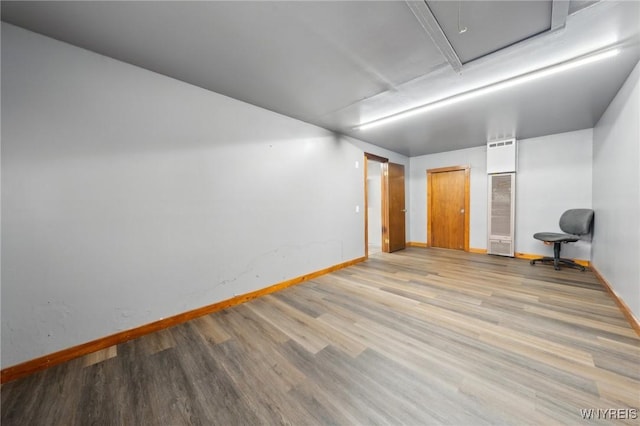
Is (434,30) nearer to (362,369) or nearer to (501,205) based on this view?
(362,369)

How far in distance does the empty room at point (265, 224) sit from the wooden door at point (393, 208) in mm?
1994

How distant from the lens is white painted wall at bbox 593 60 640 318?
6.77 feet

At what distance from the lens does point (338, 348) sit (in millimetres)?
1848

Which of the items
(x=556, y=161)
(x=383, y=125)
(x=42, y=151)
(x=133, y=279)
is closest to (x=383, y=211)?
(x=383, y=125)

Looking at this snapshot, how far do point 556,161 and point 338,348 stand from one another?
536 centimetres

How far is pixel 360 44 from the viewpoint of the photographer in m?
1.84

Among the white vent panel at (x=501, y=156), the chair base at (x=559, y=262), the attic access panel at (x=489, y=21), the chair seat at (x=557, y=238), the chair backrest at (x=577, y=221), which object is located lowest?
the chair base at (x=559, y=262)

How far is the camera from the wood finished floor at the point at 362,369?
129 cm

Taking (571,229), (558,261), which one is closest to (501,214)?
(571,229)

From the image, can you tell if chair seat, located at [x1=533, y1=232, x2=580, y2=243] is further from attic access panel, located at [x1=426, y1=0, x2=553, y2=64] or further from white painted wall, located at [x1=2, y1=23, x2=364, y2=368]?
white painted wall, located at [x1=2, y1=23, x2=364, y2=368]

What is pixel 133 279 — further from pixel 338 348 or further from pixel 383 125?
pixel 383 125

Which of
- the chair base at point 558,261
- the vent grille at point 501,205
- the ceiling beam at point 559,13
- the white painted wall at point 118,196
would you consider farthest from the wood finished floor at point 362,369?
the ceiling beam at point 559,13

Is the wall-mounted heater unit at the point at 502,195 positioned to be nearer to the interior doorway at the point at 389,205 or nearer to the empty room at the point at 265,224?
the empty room at the point at 265,224

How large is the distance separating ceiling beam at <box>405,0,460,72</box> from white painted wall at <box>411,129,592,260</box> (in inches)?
151
